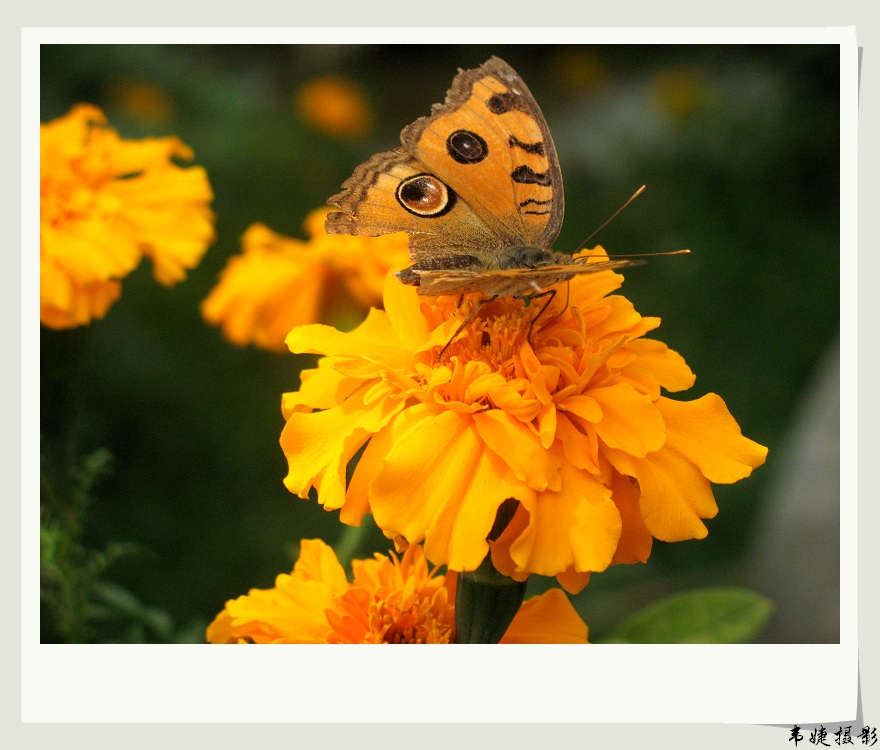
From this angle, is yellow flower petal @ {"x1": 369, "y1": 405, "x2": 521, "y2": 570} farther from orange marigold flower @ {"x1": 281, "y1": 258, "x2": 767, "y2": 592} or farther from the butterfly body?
the butterfly body

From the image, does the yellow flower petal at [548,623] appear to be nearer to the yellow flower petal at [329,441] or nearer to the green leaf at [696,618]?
the green leaf at [696,618]

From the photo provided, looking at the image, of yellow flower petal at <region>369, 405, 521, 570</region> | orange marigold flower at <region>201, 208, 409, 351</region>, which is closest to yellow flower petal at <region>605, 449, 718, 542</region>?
yellow flower petal at <region>369, 405, 521, 570</region>

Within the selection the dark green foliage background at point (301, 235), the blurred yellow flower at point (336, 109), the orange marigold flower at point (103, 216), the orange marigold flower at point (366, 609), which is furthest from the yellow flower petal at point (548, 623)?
the blurred yellow flower at point (336, 109)

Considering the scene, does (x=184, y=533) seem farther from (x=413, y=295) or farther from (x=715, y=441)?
(x=715, y=441)

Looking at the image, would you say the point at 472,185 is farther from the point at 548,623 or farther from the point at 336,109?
the point at 336,109

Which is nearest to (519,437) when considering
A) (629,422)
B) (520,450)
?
(520,450)

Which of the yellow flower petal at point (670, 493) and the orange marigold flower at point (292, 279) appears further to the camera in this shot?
the orange marigold flower at point (292, 279)

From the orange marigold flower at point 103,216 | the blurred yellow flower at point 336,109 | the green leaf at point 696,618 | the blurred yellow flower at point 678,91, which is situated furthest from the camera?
the blurred yellow flower at point 336,109

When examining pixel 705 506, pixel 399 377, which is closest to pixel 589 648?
pixel 705 506
